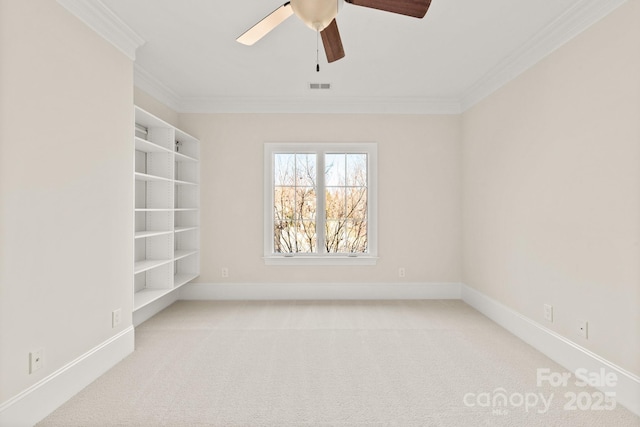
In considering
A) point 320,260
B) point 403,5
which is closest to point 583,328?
point 403,5

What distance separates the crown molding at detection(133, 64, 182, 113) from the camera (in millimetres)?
3361

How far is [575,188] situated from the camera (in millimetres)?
2432

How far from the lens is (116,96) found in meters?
2.62

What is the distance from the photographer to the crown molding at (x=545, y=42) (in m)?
2.25

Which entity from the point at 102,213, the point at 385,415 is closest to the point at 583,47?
the point at 385,415

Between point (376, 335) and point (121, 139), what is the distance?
277cm

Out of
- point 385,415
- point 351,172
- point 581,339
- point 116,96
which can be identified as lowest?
point 385,415

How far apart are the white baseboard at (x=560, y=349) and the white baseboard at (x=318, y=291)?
1.83ft

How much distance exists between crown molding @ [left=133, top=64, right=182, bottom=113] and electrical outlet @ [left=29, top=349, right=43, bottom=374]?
8.40 feet

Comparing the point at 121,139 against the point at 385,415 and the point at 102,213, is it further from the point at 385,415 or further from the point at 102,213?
the point at 385,415

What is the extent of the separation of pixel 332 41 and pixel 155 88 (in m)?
2.54

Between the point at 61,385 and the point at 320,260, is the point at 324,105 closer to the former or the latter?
the point at 320,260

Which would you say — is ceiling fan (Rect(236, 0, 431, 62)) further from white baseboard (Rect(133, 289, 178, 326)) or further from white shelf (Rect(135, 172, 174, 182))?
white baseboard (Rect(133, 289, 178, 326))

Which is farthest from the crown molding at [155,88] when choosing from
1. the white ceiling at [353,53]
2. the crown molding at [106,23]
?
the crown molding at [106,23]
